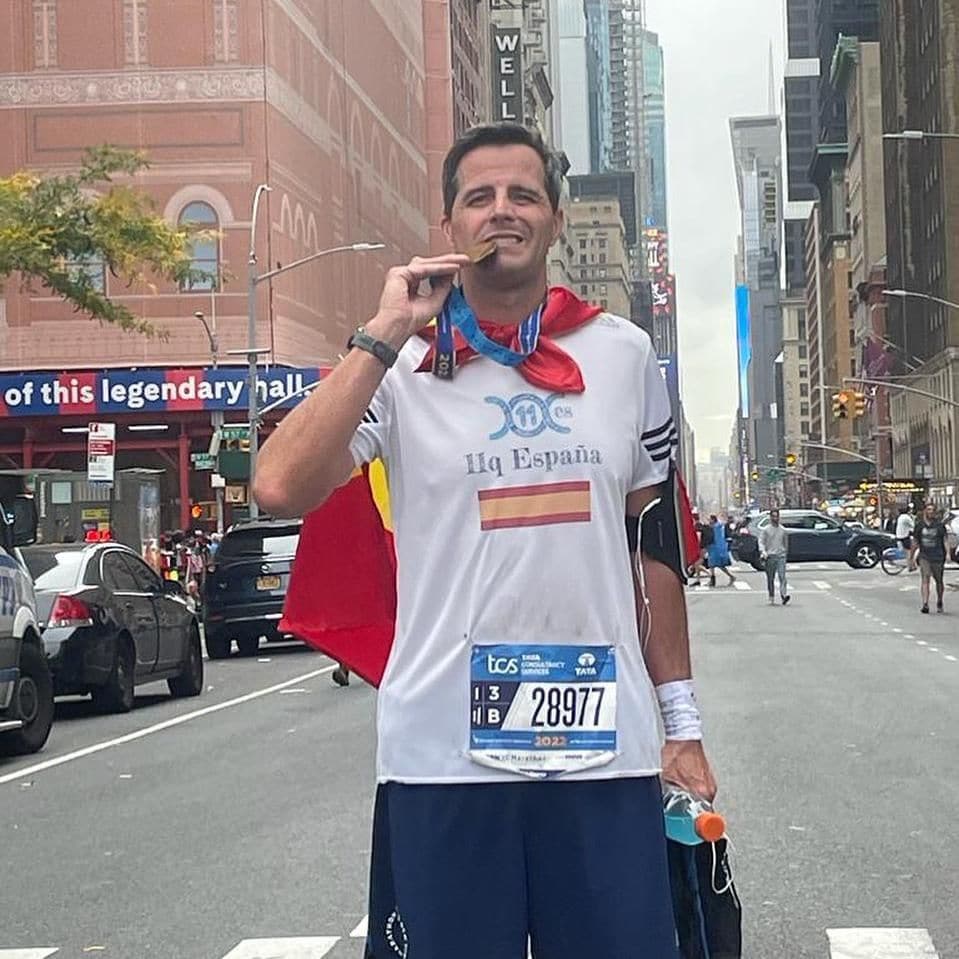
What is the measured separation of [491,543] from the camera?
3.24 m

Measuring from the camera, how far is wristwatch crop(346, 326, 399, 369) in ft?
10.7

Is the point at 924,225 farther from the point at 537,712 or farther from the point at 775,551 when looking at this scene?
the point at 537,712

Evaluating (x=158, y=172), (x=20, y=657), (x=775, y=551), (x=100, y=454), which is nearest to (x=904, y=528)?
(x=775, y=551)

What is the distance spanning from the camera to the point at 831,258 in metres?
172

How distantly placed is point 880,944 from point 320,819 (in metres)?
3.70

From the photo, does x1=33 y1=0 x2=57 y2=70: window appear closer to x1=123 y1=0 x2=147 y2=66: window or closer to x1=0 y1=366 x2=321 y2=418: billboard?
x1=123 y1=0 x2=147 y2=66: window

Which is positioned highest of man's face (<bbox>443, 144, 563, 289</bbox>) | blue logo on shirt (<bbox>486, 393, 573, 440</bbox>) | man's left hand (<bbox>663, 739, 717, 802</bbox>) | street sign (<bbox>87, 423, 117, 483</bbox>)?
street sign (<bbox>87, 423, 117, 483</bbox>)

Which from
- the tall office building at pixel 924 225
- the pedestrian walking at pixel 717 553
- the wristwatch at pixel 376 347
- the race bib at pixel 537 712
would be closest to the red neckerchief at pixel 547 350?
the wristwatch at pixel 376 347

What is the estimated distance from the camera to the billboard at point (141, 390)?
5147 cm

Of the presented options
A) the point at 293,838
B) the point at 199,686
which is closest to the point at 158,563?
the point at 199,686

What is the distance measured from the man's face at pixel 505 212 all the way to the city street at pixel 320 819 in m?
3.57

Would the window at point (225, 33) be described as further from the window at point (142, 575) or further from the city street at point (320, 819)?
the city street at point (320, 819)

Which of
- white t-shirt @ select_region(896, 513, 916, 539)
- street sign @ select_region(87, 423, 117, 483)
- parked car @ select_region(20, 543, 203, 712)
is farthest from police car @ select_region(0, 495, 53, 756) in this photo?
white t-shirt @ select_region(896, 513, 916, 539)

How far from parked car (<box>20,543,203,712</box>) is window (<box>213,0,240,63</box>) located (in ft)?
132
